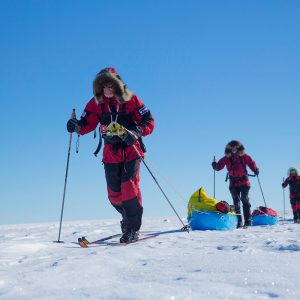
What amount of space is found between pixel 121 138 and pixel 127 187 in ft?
2.25

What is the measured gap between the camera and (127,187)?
5.31 metres

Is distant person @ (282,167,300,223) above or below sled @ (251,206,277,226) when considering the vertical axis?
above

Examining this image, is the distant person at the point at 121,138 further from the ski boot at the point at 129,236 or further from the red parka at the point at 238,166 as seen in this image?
the red parka at the point at 238,166

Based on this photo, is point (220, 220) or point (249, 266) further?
point (220, 220)

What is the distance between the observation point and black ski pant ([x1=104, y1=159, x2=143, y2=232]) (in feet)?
17.5

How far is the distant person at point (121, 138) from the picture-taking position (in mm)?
5328

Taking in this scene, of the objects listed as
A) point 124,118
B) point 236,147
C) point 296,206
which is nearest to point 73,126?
point 124,118

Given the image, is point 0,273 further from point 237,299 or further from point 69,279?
point 237,299

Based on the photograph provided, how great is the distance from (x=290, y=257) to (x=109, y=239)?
3620 mm

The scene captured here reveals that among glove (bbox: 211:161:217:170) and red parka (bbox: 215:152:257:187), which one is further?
glove (bbox: 211:161:217:170)

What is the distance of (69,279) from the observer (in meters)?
2.41

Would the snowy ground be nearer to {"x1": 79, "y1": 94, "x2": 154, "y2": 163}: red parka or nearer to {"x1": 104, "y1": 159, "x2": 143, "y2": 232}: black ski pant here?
{"x1": 104, "y1": 159, "x2": 143, "y2": 232}: black ski pant

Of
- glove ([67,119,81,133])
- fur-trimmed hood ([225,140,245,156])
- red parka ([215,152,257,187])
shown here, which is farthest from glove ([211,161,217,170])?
glove ([67,119,81,133])

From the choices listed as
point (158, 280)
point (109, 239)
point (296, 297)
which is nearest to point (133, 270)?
point (158, 280)
